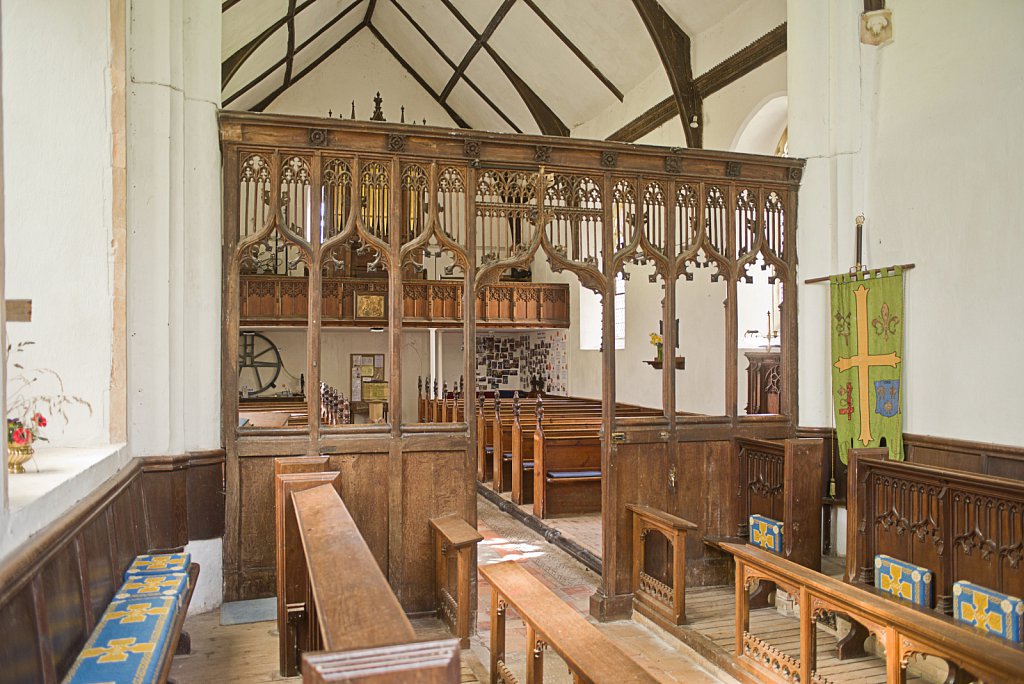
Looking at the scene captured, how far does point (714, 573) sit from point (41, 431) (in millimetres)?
4247

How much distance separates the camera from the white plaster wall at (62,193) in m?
3.88

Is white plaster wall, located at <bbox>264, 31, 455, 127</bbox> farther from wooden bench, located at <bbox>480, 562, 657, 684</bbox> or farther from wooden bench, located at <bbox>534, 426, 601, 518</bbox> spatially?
wooden bench, located at <bbox>480, 562, 657, 684</bbox>

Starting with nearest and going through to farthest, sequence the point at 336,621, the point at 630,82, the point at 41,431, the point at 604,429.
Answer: the point at 336,621, the point at 41,431, the point at 604,429, the point at 630,82

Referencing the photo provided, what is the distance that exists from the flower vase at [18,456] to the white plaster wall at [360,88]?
12.3 metres

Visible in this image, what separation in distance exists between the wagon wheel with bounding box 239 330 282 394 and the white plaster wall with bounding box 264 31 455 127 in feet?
14.3

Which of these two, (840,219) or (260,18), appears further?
(260,18)

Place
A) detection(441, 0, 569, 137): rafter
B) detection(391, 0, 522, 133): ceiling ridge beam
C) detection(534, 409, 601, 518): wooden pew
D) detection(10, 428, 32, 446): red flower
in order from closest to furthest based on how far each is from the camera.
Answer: detection(10, 428, 32, 446): red flower → detection(534, 409, 601, 518): wooden pew → detection(441, 0, 569, 137): rafter → detection(391, 0, 522, 133): ceiling ridge beam

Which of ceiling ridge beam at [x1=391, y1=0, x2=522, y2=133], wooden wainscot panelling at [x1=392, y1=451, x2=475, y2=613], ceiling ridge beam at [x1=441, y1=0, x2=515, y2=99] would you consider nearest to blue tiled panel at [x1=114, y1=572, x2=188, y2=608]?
wooden wainscot panelling at [x1=392, y1=451, x2=475, y2=613]

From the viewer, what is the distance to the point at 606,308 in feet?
17.1

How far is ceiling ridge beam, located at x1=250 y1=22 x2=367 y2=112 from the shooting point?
44.9 ft

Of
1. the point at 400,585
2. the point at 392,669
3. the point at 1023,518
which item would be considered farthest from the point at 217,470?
the point at 1023,518

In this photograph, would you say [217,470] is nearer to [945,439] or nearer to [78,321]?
[78,321]

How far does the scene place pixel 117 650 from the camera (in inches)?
101

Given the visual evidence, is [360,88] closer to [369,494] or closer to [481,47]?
[481,47]
